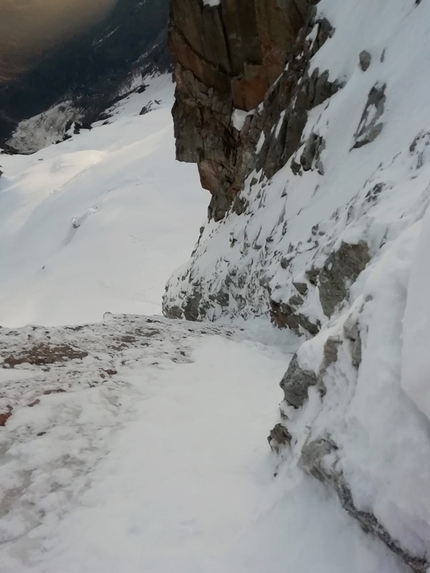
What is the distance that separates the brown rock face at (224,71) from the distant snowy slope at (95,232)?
333 inches

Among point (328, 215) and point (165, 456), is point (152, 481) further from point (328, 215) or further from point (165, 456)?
point (328, 215)

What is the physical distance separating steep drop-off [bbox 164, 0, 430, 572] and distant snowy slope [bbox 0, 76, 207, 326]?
25.1 ft

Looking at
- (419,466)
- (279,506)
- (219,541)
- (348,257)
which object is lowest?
(219,541)

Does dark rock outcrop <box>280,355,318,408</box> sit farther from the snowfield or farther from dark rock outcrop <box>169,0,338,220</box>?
dark rock outcrop <box>169,0,338,220</box>

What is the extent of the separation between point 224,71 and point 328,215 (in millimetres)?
8894

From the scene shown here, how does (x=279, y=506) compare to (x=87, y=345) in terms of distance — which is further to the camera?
(x=87, y=345)

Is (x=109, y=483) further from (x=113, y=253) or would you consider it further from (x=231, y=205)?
(x=113, y=253)

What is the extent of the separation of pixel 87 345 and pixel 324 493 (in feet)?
17.9

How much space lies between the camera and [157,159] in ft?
127

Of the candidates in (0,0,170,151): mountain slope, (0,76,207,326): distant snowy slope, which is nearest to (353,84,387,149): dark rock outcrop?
(0,76,207,326): distant snowy slope

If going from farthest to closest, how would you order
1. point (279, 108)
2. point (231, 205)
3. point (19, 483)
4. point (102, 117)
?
1. point (102, 117)
2. point (231, 205)
3. point (279, 108)
4. point (19, 483)

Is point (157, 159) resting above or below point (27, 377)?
above

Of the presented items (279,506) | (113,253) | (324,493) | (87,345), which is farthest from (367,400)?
(113,253)

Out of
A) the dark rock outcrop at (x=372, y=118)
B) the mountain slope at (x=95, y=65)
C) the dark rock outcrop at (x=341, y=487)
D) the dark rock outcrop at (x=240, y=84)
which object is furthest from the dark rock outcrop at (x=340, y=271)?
the mountain slope at (x=95, y=65)
